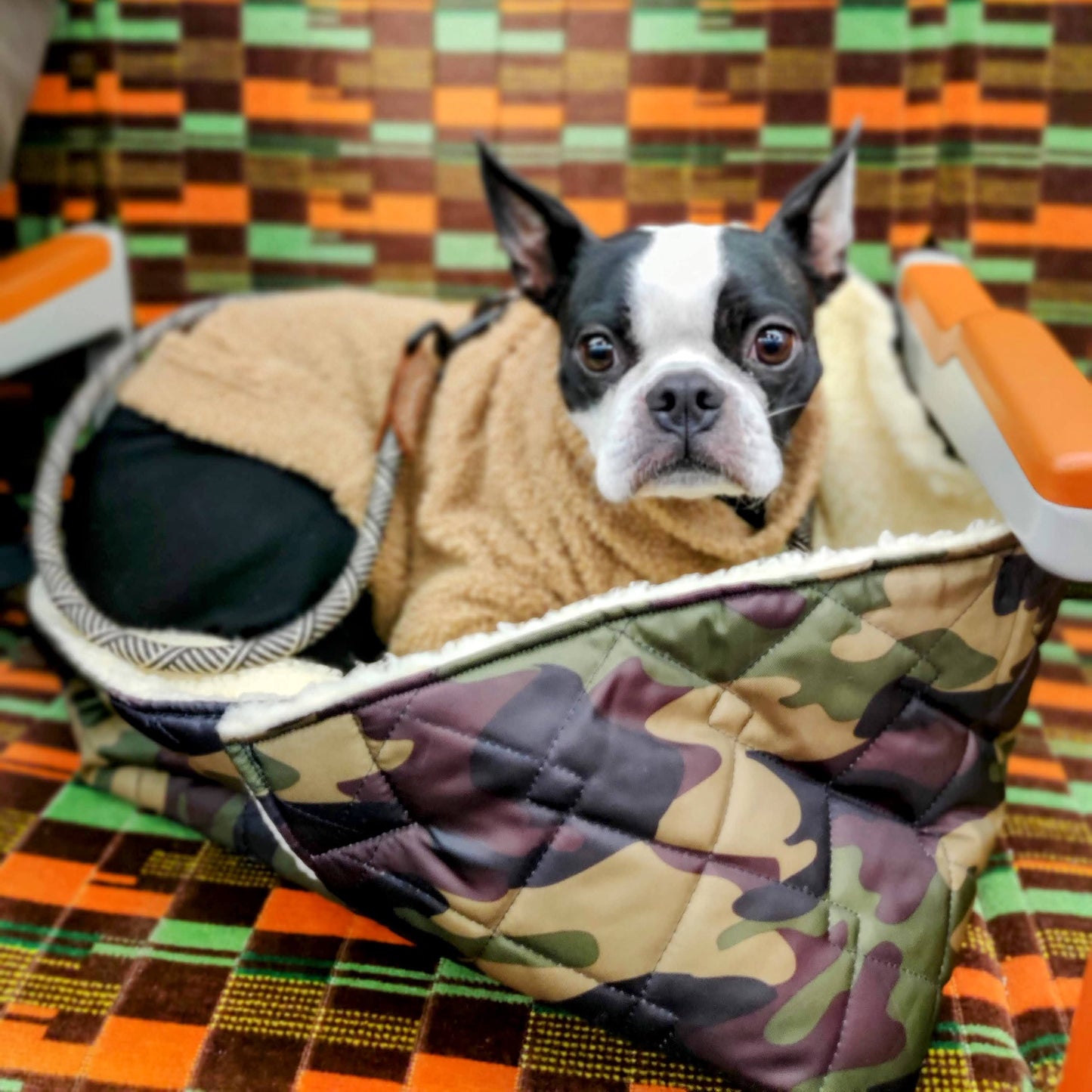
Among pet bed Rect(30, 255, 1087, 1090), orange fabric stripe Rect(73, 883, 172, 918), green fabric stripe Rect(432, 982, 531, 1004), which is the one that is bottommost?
orange fabric stripe Rect(73, 883, 172, 918)

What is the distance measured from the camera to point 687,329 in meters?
1.06

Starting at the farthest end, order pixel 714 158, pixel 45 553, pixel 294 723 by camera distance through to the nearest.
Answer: pixel 714 158, pixel 45 553, pixel 294 723

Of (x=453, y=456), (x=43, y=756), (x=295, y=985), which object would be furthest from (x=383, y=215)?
(x=295, y=985)

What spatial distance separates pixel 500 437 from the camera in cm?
120

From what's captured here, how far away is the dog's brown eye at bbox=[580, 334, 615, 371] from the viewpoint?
1084mm

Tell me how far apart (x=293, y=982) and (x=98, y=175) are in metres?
1.28

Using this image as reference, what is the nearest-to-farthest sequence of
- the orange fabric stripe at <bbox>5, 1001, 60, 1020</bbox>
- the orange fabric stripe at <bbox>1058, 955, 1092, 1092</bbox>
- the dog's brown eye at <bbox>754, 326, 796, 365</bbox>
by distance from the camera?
the orange fabric stripe at <bbox>1058, 955, 1092, 1092</bbox> → the orange fabric stripe at <bbox>5, 1001, 60, 1020</bbox> → the dog's brown eye at <bbox>754, 326, 796, 365</bbox>

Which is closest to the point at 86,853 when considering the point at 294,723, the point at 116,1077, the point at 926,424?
the point at 116,1077

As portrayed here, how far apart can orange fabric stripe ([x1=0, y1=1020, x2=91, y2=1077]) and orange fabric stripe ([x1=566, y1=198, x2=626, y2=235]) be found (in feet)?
4.10

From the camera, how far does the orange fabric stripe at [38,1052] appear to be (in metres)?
0.80

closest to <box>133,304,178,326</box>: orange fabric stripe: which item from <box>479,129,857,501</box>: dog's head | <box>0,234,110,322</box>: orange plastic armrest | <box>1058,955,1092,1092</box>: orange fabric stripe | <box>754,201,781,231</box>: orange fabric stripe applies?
<box>0,234,110,322</box>: orange plastic armrest

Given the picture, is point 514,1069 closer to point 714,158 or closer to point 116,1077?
point 116,1077

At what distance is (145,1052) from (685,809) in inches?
19.0

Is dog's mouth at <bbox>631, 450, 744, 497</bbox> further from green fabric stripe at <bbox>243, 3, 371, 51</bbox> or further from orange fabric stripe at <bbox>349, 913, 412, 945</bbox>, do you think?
green fabric stripe at <bbox>243, 3, 371, 51</bbox>
